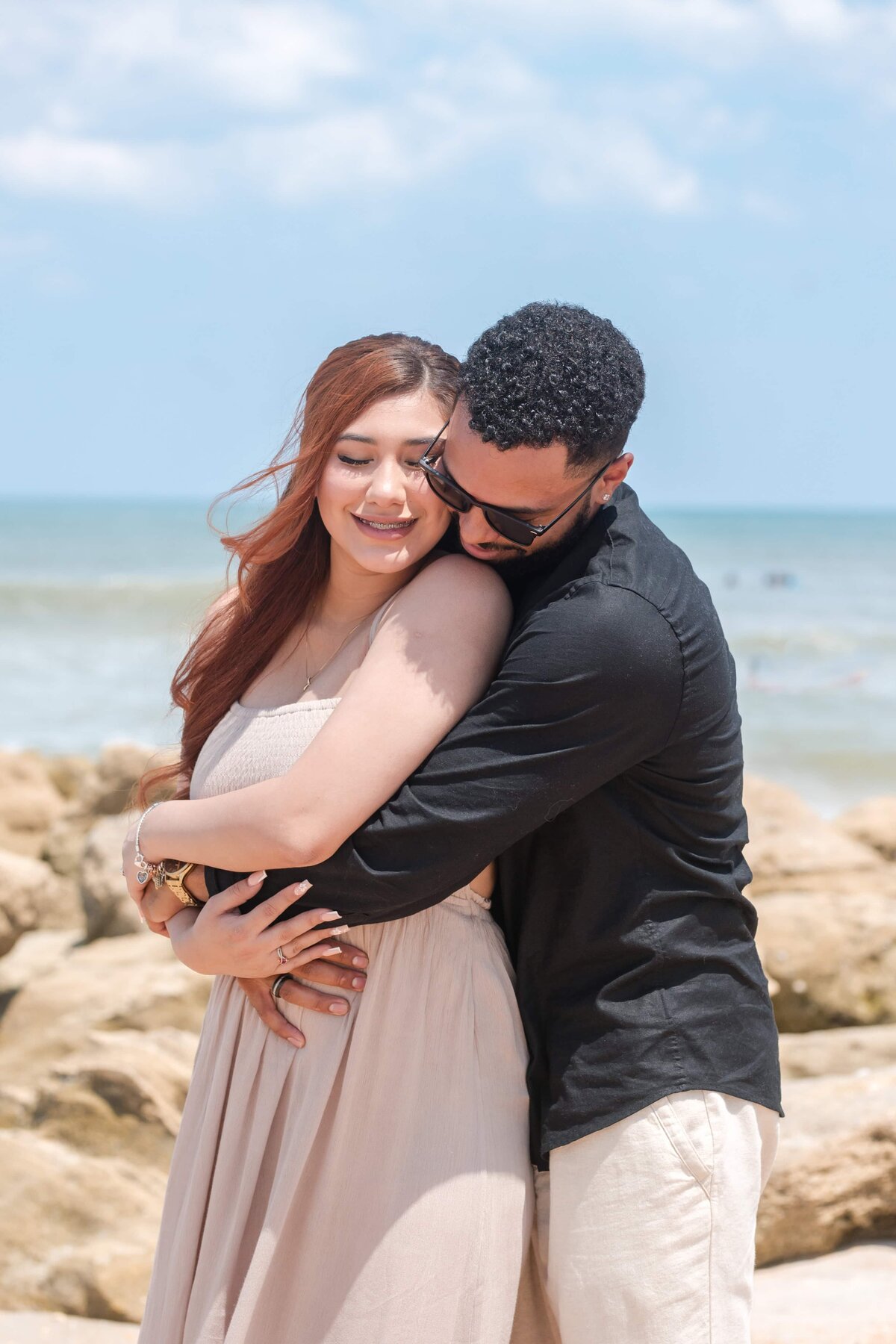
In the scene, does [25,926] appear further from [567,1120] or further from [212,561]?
[212,561]

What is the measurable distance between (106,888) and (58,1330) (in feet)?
10.7

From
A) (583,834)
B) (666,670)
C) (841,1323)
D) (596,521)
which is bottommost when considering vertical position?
(841,1323)

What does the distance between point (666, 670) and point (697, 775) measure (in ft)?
0.73

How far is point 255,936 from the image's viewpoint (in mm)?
2260

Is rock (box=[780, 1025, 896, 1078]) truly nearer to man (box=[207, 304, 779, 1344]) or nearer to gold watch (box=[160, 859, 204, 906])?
man (box=[207, 304, 779, 1344])

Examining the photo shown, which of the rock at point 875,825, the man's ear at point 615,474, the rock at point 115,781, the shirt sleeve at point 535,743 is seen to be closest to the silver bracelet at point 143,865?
the shirt sleeve at point 535,743

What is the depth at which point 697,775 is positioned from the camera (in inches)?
85.4

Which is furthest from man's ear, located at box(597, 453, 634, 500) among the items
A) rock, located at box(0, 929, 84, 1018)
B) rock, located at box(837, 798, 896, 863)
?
rock, located at box(837, 798, 896, 863)

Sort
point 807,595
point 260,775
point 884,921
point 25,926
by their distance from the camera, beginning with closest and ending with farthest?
point 260,775 → point 884,921 → point 25,926 → point 807,595

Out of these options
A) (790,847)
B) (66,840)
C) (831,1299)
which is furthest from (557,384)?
(66,840)

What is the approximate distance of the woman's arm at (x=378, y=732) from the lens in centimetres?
212

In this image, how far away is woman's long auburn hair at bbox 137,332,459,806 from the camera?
251cm

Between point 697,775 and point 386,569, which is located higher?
point 386,569

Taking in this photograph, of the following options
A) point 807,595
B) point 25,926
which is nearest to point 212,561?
point 807,595
